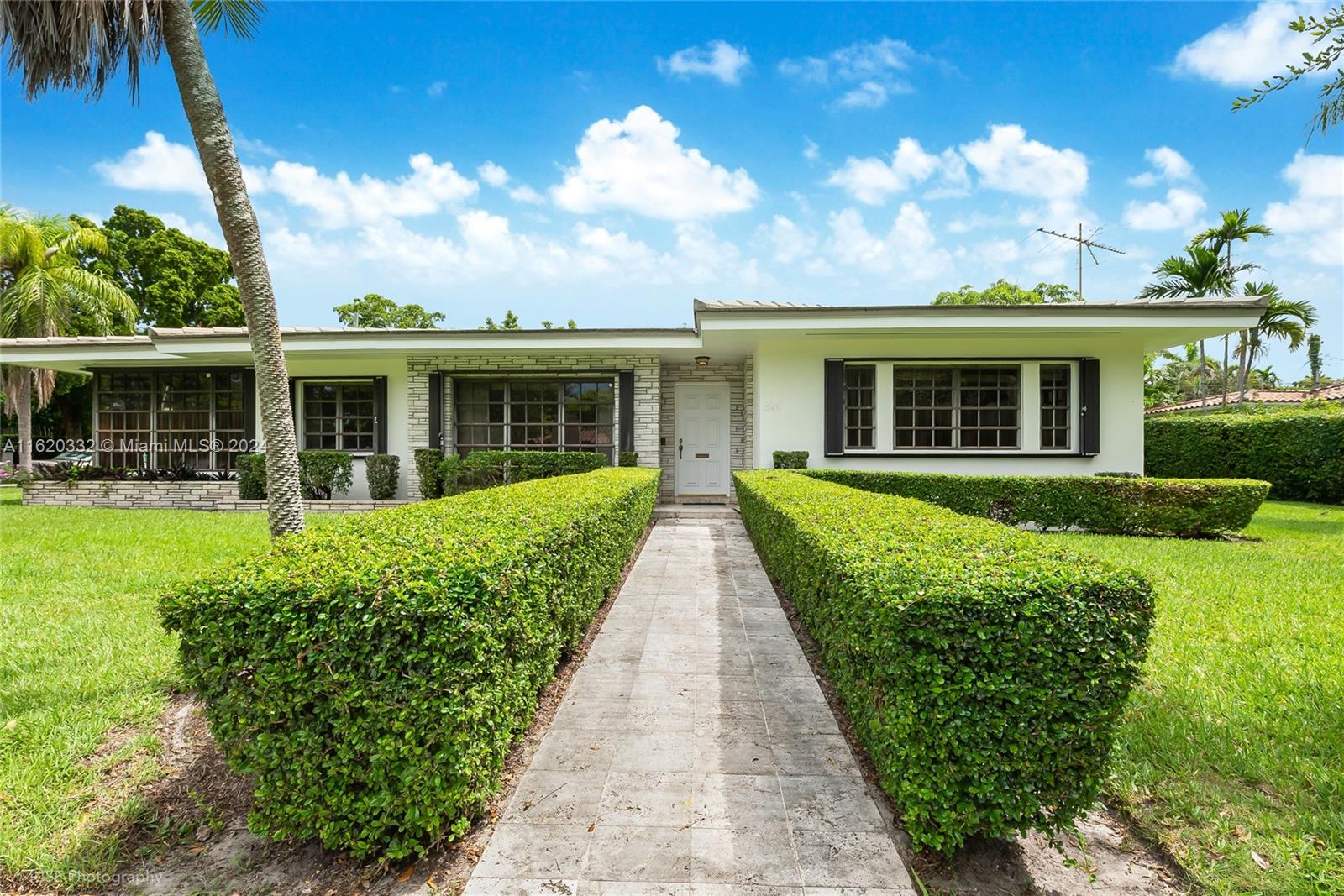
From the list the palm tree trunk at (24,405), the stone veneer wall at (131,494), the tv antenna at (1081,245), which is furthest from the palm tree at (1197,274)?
the palm tree trunk at (24,405)

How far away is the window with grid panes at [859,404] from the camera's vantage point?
10.1 metres

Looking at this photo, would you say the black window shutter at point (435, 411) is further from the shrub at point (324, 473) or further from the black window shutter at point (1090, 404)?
the black window shutter at point (1090, 404)

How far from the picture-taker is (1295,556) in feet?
21.0

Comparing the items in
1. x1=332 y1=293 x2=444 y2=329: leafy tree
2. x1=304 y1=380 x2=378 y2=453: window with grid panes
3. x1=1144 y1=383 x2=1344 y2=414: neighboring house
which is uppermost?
x1=332 y1=293 x2=444 y2=329: leafy tree

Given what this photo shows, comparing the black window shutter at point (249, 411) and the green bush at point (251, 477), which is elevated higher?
the black window shutter at point (249, 411)

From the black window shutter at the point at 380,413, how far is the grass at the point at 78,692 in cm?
465

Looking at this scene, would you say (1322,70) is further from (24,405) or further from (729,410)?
(24,405)

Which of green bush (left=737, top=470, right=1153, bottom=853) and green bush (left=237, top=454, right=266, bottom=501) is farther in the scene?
green bush (left=237, top=454, right=266, bottom=501)

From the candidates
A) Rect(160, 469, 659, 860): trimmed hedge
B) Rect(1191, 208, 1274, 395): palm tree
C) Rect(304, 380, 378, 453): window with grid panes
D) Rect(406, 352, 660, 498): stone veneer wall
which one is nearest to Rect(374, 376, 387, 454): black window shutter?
Rect(304, 380, 378, 453): window with grid panes

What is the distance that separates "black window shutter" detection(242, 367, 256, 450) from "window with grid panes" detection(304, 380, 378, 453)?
985mm

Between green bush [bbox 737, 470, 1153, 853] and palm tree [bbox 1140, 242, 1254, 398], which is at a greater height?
palm tree [bbox 1140, 242, 1254, 398]

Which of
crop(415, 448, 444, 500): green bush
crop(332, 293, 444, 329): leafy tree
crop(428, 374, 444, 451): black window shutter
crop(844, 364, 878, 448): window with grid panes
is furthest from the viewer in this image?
crop(332, 293, 444, 329): leafy tree

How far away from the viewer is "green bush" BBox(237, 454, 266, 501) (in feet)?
35.2

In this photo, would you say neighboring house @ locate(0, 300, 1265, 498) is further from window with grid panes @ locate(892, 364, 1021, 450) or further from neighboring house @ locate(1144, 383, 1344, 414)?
neighboring house @ locate(1144, 383, 1344, 414)
